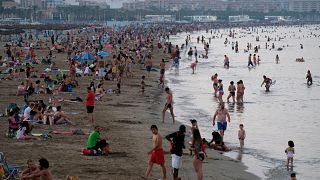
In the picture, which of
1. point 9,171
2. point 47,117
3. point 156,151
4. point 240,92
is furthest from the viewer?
point 240,92

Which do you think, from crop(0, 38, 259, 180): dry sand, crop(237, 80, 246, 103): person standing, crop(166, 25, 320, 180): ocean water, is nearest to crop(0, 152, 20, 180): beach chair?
crop(0, 38, 259, 180): dry sand

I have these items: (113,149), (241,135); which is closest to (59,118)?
(113,149)

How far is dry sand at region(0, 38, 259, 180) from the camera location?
1197 cm

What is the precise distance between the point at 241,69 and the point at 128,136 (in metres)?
31.7

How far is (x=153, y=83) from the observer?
31031mm

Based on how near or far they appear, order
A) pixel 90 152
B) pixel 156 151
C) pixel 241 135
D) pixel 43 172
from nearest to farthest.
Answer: pixel 43 172, pixel 156 151, pixel 90 152, pixel 241 135

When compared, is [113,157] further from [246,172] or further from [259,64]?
[259,64]

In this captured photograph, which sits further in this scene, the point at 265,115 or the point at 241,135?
the point at 265,115

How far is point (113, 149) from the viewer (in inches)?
551

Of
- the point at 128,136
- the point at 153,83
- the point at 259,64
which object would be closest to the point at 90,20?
the point at 259,64

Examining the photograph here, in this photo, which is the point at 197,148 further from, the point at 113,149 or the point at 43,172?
the point at 113,149

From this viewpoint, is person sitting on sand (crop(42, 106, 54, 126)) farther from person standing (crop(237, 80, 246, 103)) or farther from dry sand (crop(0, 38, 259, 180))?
person standing (crop(237, 80, 246, 103))

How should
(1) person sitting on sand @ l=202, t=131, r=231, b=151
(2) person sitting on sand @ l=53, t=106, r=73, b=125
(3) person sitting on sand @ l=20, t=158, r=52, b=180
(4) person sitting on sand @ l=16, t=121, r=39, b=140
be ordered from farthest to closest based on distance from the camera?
(2) person sitting on sand @ l=53, t=106, r=73, b=125, (1) person sitting on sand @ l=202, t=131, r=231, b=151, (4) person sitting on sand @ l=16, t=121, r=39, b=140, (3) person sitting on sand @ l=20, t=158, r=52, b=180

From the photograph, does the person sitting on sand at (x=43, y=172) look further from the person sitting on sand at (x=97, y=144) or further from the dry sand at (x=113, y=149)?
the person sitting on sand at (x=97, y=144)
